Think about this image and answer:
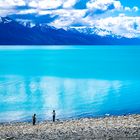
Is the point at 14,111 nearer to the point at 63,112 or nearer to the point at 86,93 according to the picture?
the point at 63,112

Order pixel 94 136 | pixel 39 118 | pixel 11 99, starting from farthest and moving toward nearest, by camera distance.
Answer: pixel 11 99 → pixel 39 118 → pixel 94 136

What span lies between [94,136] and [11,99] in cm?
4914

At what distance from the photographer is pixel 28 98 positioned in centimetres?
7644

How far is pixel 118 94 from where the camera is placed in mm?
82938

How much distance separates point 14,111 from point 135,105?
18.9 meters

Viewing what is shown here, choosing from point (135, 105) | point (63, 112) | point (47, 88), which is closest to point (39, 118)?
point (63, 112)

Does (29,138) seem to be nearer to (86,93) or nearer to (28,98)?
(28,98)

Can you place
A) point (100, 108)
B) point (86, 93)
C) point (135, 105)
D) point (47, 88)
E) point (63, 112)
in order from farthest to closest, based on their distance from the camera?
point (47, 88), point (86, 93), point (135, 105), point (100, 108), point (63, 112)

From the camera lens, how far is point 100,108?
6184 cm

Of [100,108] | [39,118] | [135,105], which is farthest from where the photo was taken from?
[135,105]

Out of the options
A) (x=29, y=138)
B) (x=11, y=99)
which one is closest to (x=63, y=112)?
(x=11, y=99)

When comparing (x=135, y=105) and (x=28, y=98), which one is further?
(x=28, y=98)

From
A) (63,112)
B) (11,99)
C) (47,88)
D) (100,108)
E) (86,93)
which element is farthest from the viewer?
(47,88)

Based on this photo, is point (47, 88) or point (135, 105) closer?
point (135, 105)
